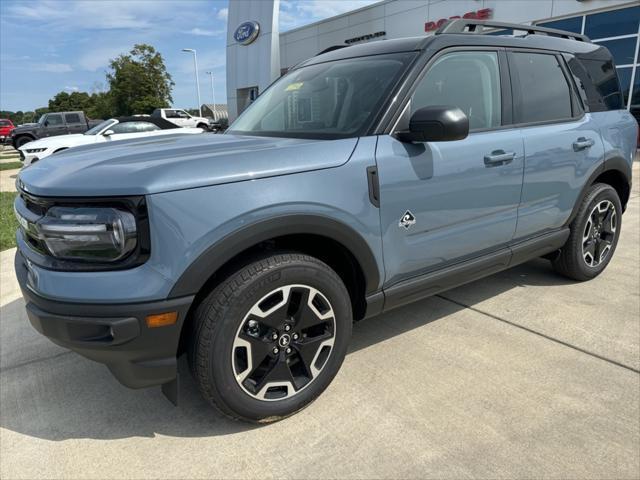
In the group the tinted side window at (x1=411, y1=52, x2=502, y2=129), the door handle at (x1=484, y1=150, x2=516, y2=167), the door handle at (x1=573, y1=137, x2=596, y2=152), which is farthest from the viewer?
the door handle at (x1=573, y1=137, x2=596, y2=152)

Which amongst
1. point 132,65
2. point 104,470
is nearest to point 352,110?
point 104,470

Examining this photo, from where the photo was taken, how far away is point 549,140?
3.23 metres

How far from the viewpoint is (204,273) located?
6.39ft

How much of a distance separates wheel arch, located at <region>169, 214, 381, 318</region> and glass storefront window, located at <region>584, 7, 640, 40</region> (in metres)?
14.9

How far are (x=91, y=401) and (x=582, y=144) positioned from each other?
11.9 feet

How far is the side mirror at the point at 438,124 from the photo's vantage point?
2312 millimetres

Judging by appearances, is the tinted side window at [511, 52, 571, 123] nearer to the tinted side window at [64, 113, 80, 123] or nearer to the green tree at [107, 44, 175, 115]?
the tinted side window at [64, 113, 80, 123]

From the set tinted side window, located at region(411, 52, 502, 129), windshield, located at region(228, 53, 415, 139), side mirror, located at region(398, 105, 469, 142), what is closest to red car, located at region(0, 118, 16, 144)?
windshield, located at region(228, 53, 415, 139)

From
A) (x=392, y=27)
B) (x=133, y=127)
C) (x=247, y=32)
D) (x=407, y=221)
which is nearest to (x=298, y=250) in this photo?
(x=407, y=221)

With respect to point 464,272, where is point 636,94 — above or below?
above

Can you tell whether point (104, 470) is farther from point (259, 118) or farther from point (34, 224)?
point (259, 118)

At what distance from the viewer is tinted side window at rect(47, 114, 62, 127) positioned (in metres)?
22.1

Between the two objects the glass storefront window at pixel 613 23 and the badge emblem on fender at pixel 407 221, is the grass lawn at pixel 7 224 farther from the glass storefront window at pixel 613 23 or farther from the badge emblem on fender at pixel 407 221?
the glass storefront window at pixel 613 23

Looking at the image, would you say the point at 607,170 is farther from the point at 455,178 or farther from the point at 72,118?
the point at 72,118
